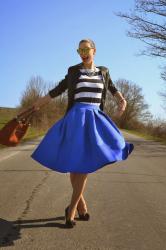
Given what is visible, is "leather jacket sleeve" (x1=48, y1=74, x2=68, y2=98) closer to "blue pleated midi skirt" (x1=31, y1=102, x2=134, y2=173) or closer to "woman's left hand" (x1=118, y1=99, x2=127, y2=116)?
"blue pleated midi skirt" (x1=31, y1=102, x2=134, y2=173)

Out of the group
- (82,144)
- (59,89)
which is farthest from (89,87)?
(82,144)

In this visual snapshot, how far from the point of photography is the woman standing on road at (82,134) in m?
4.93

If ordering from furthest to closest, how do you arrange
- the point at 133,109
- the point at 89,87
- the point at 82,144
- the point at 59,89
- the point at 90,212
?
the point at 133,109 → the point at 90,212 → the point at 59,89 → the point at 89,87 → the point at 82,144

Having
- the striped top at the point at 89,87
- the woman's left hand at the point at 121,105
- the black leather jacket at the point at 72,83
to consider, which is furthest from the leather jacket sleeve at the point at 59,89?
the woman's left hand at the point at 121,105

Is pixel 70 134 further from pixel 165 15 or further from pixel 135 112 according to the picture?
pixel 135 112

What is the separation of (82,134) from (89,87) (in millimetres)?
549

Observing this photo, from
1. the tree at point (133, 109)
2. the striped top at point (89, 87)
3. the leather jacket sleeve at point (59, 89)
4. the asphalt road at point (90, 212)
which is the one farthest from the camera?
the tree at point (133, 109)

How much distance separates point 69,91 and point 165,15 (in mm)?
27238

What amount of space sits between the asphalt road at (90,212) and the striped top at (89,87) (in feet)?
4.11

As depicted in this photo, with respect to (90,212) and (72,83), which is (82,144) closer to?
(72,83)

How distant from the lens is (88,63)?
5414 millimetres

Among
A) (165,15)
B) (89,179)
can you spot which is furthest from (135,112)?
(89,179)

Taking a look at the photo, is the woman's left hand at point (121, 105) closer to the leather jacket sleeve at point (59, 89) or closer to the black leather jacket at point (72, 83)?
the black leather jacket at point (72, 83)

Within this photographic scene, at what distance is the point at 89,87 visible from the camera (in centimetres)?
533
